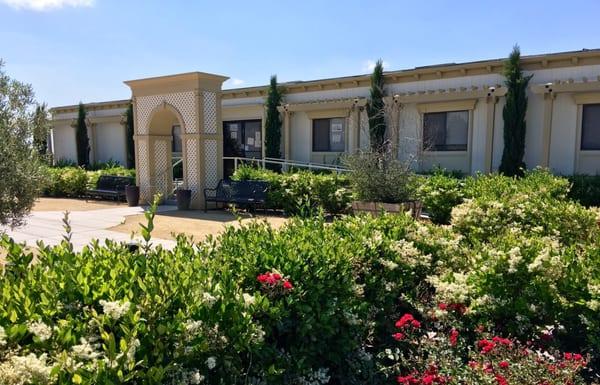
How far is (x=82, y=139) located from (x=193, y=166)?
47.5 feet

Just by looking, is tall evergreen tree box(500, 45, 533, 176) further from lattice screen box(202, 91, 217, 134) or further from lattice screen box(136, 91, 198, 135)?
lattice screen box(136, 91, 198, 135)

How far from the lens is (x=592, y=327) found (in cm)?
308

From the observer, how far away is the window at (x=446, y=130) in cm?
1612

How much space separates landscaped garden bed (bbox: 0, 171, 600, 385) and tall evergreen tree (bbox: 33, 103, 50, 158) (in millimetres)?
4085

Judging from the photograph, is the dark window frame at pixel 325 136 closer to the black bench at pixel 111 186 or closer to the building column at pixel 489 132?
the building column at pixel 489 132

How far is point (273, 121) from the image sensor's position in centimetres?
2005

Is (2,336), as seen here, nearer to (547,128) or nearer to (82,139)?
(547,128)

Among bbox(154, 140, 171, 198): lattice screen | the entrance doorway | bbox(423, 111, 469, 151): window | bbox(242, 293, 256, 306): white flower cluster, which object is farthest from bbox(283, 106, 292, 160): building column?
bbox(242, 293, 256, 306): white flower cluster

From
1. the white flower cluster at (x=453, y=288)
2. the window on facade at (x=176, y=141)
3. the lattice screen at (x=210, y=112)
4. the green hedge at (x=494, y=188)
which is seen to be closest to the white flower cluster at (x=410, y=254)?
the white flower cluster at (x=453, y=288)

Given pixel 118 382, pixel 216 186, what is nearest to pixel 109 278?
pixel 118 382

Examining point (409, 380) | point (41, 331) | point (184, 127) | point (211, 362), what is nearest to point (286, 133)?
point (184, 127)

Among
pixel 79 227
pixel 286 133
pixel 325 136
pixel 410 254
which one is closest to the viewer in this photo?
pixel 410 254

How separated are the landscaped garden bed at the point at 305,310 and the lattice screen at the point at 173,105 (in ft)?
35.2

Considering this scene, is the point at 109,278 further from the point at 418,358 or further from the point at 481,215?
the point at 481,215
